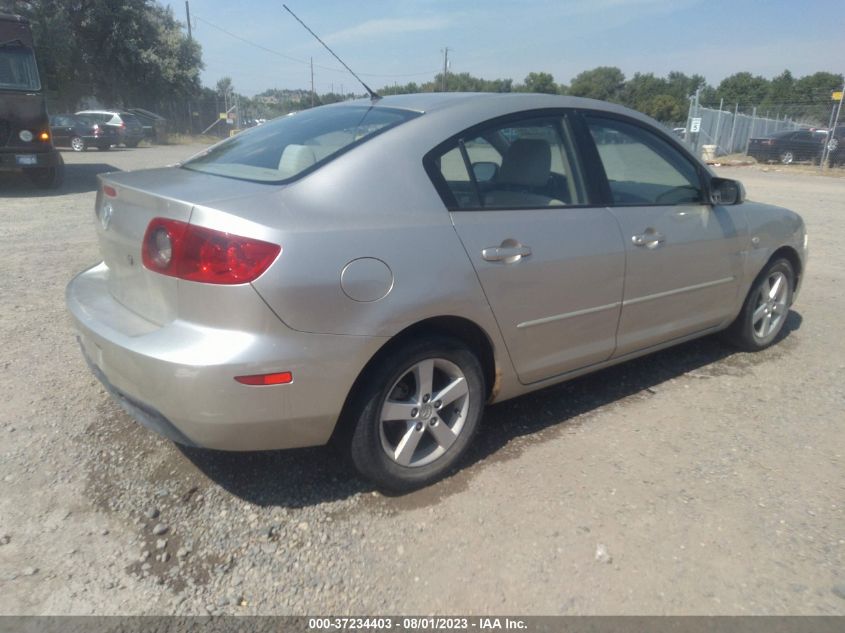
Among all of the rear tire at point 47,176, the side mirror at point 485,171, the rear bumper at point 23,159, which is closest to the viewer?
the side mirror at point 485,171

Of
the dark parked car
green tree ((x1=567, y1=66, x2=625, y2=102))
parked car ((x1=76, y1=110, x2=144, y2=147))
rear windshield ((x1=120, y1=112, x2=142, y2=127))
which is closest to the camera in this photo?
the dark parked car

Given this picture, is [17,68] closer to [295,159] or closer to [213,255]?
[295,159]

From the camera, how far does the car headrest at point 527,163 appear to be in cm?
326

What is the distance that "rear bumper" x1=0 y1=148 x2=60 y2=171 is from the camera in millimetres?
11445

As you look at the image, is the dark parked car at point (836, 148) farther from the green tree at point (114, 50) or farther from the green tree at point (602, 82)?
the green tree at point (114, 50)

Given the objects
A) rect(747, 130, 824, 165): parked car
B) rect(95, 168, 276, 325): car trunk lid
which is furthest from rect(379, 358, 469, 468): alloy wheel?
rect(747, 130, 824, 165): parked car

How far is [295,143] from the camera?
313 centimetres

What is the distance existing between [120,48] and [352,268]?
3864cm

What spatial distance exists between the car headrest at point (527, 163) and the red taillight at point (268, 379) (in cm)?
149

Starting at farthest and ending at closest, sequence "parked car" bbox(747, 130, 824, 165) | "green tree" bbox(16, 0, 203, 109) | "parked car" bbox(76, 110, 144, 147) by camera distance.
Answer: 1. "green tree" bbox(16, 0, 203, 109)
2. "parked car" bbox(76, 110, 144, 147)
3. "parked car" bbox(747, 130, 824, 165)

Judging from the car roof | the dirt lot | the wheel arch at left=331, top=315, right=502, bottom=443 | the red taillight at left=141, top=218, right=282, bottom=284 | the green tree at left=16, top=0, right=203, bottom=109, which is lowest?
the dirt lot

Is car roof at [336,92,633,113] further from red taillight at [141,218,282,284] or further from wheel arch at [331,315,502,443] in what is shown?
red taillight at [141,218,282,284]

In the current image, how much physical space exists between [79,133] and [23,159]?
1764 cm

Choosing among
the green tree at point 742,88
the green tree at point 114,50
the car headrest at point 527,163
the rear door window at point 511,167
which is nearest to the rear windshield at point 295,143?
the rear door window at point 511,167
